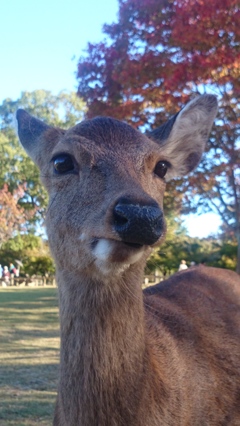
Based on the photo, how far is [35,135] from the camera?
12.6 feet

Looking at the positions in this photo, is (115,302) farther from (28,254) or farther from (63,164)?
(28,254)

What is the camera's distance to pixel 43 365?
24.9 feet

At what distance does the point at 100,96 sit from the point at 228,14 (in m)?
3.39

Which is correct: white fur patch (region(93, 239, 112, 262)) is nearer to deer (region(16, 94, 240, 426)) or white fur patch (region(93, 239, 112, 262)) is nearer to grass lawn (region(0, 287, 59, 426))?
deer (region(16, 94, 240, 426))

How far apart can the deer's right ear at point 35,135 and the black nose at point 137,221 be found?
1.54 meters

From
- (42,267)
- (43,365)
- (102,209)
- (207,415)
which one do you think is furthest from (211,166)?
(42,267)

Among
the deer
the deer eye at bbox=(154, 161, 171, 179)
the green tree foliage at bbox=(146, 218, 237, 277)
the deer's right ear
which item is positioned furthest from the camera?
the green tree foliage at bbox=(146, 218, 237, 277)

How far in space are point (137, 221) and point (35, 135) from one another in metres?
1.98

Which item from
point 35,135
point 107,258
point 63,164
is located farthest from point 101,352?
point 35,135

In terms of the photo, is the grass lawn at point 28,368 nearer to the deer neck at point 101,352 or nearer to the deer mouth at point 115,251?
the deer neck at point 101,352

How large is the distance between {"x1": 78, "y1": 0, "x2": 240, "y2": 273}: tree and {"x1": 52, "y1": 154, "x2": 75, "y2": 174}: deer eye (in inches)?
223

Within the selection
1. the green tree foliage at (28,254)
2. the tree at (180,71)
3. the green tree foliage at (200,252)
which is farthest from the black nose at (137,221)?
the green tree foliage at (28,254)

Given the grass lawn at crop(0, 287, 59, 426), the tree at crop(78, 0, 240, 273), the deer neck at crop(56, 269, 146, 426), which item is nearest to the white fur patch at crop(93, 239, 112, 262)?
the deer neck at crop(56, 269, 146, 426)

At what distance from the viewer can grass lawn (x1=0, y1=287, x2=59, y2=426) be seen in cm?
533
